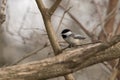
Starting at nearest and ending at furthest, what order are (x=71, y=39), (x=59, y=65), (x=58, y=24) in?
(x=59, y=65), (x=71, y=39), (x=58, y=24)

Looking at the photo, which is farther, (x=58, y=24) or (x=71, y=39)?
(x=58, y=24)

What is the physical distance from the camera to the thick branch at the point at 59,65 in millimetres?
1493

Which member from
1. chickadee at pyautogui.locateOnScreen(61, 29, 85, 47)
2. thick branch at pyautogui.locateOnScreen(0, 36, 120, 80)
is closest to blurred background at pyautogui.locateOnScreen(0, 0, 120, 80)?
chickadee at pyautogui.locateOnScreen(61, 29, 85, 47)

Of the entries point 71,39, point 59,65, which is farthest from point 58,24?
point 59,65

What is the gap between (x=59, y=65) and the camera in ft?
4.99

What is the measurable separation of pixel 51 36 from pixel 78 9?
2075mm

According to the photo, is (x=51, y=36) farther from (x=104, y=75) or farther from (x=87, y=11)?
(x=87, y=11)

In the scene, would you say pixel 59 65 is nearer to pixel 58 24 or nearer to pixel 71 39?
pixel 71 39

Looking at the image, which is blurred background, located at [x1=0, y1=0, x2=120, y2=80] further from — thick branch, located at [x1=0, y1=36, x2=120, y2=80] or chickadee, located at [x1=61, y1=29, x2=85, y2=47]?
thick branch, located at [x1=0, y1=36, x2=120, y2=80]

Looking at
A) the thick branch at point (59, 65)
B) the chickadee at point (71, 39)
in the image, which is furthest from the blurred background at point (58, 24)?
the thick branch at point (59, 65)

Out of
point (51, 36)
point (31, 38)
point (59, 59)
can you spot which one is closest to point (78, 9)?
point (31, 38)

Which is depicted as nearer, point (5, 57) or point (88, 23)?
point (88, 23)

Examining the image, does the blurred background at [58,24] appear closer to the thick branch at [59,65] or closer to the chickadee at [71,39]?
the chickadee at [71,39]

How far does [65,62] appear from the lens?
5.00 feet
